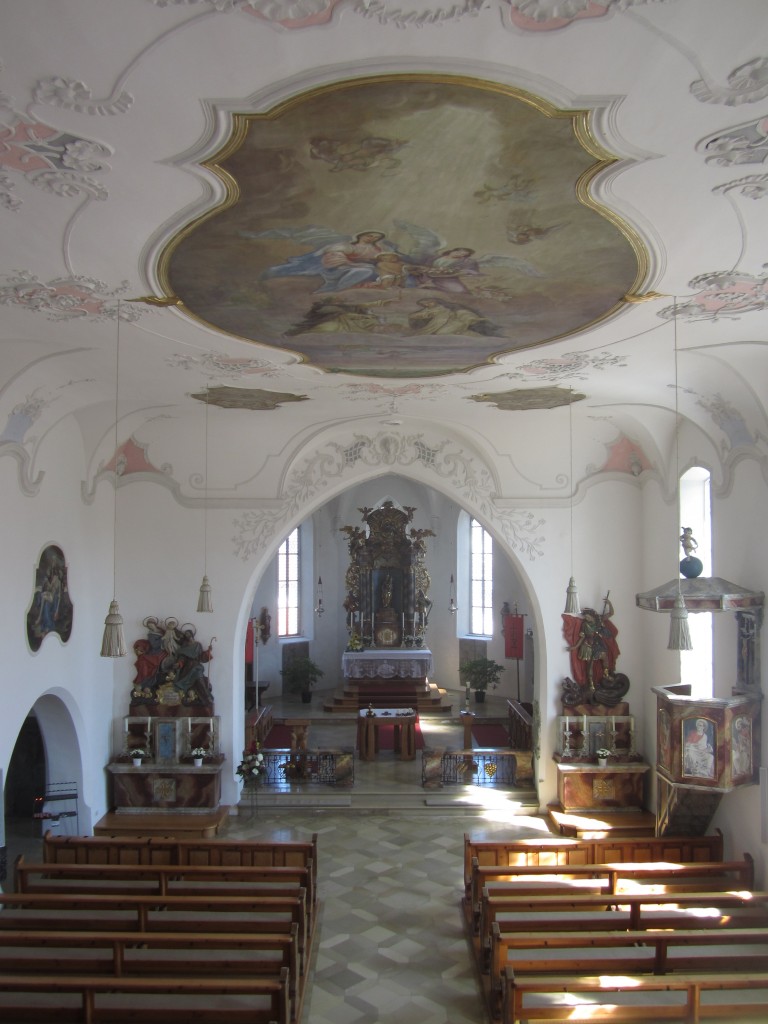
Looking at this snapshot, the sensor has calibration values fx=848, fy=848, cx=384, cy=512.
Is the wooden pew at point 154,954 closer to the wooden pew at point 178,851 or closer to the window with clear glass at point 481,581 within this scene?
the wooden pew at point 178,851

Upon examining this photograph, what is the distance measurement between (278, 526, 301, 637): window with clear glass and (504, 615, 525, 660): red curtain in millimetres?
7288

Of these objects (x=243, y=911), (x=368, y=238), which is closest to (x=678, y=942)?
(x=243, y=911)

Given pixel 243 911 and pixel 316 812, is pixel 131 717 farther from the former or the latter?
pixel 243 911

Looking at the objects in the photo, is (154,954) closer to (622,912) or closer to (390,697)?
(622,912)

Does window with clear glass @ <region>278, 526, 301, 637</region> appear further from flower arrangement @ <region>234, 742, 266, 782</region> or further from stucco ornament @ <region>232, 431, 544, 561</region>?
flower arrangement @ <region>234, 742, 266, 782</region>

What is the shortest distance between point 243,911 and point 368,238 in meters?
8.22

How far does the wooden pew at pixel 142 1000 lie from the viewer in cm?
806

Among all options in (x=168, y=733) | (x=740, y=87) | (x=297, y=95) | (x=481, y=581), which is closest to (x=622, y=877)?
(x=168, y=733)

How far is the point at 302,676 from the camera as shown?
24.8 m

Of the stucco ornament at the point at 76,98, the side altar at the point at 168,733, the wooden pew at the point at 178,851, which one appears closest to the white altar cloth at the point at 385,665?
the side altar at the point at 168,733

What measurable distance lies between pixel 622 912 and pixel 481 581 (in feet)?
55.2

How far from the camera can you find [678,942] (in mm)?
9125

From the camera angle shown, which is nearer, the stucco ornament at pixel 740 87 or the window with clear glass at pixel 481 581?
the stucco ornament at pixel 740 87

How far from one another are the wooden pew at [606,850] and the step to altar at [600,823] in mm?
2104
